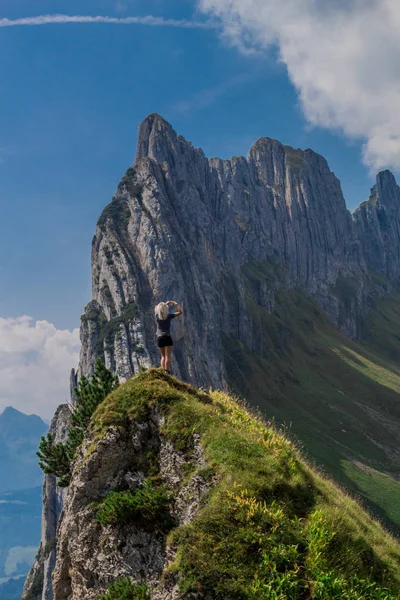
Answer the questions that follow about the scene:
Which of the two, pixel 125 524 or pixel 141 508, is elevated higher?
pixel 141 508

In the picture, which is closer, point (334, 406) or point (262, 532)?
point (262, 532)

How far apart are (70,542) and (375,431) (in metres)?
142

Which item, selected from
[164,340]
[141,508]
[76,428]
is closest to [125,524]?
[141,508]

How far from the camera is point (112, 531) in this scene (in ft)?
41.7

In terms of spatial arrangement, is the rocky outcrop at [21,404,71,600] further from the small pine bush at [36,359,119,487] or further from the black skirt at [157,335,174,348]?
the black skirt at [157,335,174,348]

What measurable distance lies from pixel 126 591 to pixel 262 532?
3910mm

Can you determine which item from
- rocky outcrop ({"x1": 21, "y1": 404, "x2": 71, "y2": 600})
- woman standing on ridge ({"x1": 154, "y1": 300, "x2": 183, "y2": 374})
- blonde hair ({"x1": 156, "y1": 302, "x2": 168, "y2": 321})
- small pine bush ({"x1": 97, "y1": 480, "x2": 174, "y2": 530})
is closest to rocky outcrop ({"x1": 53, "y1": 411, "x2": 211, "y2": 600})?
small pine bush ({"x1": 97, "y1": 480, "x2": 174, "y2": 530})

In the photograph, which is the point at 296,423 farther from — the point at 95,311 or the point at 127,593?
the point at 127,593

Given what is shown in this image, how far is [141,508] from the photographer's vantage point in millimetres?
12258

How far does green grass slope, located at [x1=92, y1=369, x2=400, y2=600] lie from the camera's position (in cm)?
944

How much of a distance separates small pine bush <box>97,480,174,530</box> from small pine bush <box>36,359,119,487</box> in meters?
7.69

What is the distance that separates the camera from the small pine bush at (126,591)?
10.9 meters

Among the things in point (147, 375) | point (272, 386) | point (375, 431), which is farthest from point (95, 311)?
point (147, 375)

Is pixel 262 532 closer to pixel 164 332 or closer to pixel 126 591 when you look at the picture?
pixel 126 591
